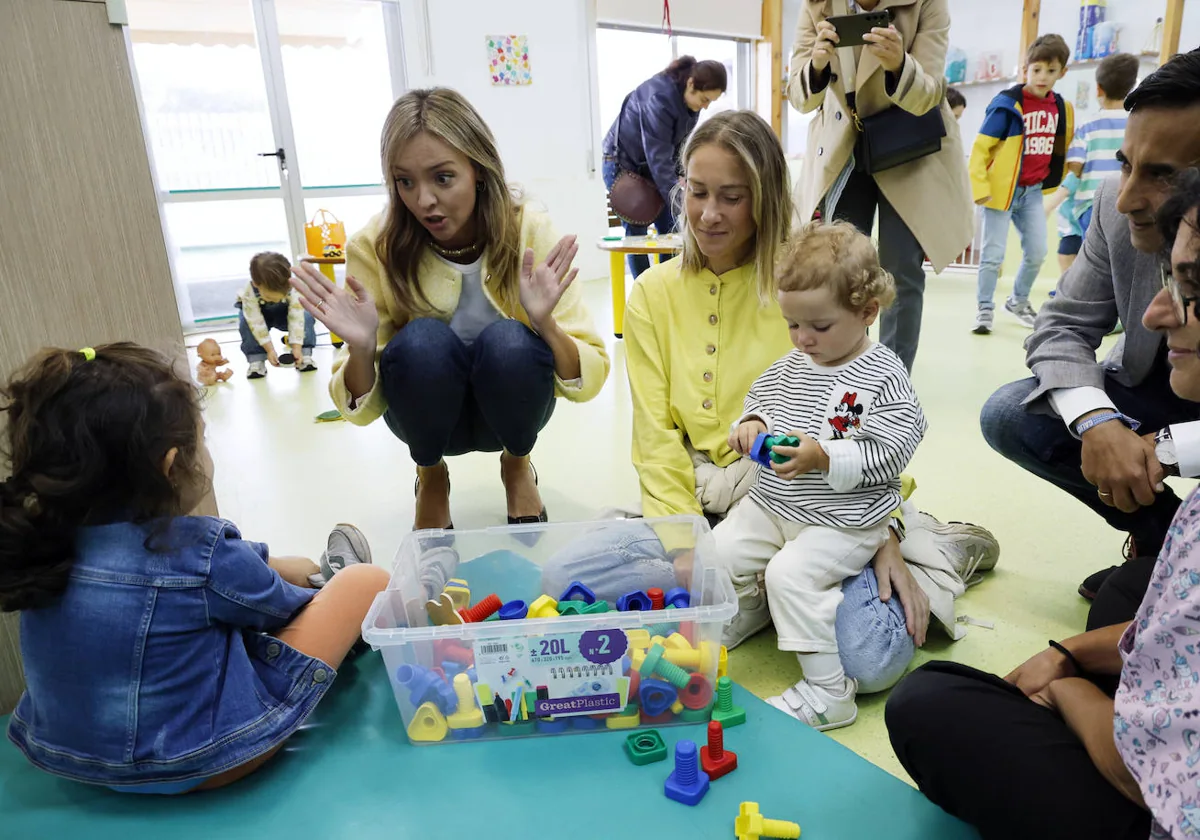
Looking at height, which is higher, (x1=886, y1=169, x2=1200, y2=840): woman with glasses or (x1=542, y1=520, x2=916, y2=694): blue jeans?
(x1=886, y1=169, x2=1200, y2=840): woman with glasses

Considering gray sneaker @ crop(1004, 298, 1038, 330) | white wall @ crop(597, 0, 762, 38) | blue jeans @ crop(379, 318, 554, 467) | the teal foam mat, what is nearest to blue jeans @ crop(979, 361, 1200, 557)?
the teal foam mat

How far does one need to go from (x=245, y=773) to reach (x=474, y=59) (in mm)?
4376

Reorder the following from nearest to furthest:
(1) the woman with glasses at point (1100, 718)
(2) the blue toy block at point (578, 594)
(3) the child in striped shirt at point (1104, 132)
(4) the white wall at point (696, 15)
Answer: (1) the woman with glasses at point (1100, 718) → (2) the blue toy block at point (578, 594) → (3) the child in striped shirt at point (1104, 132) → (4) the white wall at point (696, 15)

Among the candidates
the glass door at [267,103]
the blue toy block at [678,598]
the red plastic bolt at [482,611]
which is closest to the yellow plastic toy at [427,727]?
the red plastic bolt at [482,611]

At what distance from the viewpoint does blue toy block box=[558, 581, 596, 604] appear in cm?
115

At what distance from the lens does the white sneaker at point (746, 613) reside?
118cm

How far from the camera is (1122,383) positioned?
117 centimetres

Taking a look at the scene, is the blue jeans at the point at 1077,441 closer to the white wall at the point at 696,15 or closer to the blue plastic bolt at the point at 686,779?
the blue plastic bolt at the point at 686,779

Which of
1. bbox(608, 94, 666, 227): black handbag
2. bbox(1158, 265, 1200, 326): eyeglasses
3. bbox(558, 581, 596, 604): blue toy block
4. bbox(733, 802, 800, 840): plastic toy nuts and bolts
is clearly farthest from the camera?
bbox(608, 94, 666, 227): black handbag

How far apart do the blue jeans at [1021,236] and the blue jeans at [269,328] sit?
9.22ft

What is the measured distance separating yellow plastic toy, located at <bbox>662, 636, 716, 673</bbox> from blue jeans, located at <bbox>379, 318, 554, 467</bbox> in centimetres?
61

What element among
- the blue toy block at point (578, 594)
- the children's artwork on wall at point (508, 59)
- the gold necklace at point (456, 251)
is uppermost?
the children's artwork on wall at point (508, 59)

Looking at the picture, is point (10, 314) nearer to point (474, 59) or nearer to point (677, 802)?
point (677, 802)

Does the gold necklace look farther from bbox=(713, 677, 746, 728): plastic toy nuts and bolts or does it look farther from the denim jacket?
bbox=(713, 677, 746, 728): plastic toy nuts and bolts
